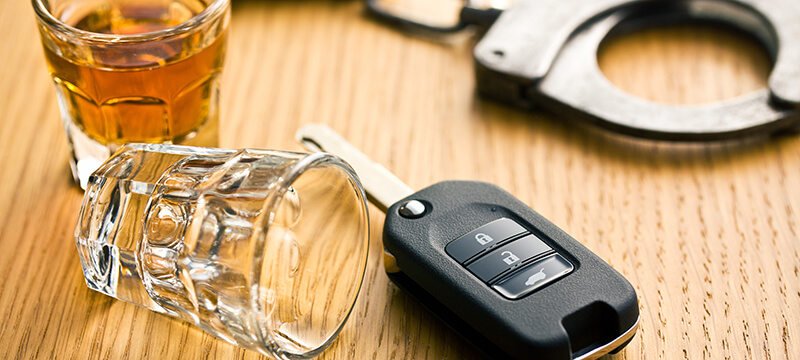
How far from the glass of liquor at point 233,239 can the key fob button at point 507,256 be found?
0.07 meters

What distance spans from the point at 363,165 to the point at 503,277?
15 centimetres

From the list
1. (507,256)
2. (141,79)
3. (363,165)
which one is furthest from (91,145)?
(507,256)

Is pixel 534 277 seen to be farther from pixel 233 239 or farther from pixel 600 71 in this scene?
pixel 600 71

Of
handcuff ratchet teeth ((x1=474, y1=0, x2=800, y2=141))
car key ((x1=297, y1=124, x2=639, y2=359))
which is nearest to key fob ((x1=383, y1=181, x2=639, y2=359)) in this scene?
car key ((x1=297, y1=124, x2=639, y2=359))

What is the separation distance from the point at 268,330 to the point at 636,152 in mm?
327

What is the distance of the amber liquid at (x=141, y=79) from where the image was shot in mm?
461

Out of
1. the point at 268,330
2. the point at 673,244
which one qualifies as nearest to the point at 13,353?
the point at 268,330

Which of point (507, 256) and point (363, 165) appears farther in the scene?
point (363, 165)

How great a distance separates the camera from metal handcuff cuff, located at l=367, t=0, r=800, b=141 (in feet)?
1.79

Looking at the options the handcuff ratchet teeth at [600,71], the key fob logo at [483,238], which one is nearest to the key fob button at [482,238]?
the key fob logo at [483,238]

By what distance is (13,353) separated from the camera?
0.42 m

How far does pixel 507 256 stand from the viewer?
0.41 metres

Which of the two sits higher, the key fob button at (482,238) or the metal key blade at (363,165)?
the key fob button at (482,238)

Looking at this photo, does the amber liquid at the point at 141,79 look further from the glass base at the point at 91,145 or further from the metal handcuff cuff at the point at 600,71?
the metal handcuff cuff at the point at 600,71
